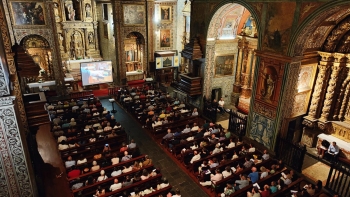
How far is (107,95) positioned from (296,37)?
46.5 ft

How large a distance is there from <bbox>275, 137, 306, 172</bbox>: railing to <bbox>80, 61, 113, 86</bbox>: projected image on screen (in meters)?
13.8

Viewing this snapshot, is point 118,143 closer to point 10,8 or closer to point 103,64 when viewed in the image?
point 103,64

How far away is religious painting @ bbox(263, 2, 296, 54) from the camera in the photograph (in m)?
9.79

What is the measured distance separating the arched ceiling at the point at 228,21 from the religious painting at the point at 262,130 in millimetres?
5676

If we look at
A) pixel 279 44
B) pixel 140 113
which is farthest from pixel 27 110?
pixel 279 44

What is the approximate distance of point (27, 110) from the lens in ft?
30.1

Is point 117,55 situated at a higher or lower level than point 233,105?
higher

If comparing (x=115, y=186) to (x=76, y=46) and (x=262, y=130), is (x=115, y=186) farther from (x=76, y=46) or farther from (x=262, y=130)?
(x=76, y=46)

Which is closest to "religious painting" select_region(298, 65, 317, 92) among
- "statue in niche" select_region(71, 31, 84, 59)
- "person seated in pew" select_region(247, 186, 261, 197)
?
"person seated in pew" select_region(247, 186, 261, 197)

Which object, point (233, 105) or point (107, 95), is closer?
point (233, 105)

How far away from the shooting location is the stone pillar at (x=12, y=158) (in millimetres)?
6238

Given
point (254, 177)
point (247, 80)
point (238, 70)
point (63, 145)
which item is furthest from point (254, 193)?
point (238, 70)

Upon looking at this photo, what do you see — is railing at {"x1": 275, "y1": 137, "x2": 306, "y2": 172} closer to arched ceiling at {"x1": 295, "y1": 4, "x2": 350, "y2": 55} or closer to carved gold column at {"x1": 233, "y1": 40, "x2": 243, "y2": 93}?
arched ceiling at {"x1": 295, "y1": 4, "x2": 350, "y2": 55}

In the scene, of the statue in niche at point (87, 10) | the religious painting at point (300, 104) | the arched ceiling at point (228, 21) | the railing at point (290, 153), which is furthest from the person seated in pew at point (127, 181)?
the statue in niche at point (87, 10)
